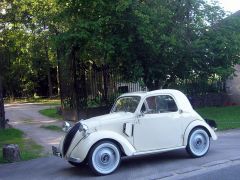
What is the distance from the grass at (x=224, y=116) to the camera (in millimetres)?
16234

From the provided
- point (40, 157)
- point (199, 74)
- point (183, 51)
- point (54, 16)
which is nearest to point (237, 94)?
point (199, 74)

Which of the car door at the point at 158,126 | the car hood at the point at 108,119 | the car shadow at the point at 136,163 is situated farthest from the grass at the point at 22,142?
the car door at the point at 158,126

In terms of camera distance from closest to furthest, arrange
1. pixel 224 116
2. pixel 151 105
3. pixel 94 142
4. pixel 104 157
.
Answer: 1. pixel 94 142
2. pixel 104 157
3. pixel 151 105
4. pixel 224 116

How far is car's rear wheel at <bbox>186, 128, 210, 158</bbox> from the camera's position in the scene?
1031 cm

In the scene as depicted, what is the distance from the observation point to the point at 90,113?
20.2m

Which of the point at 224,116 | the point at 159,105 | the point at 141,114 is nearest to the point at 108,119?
the point at 141,114

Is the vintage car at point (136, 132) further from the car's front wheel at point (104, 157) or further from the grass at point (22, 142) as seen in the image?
the grass at point (22, 142)

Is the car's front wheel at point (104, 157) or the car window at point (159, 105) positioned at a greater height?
the car window at point (159, 105)

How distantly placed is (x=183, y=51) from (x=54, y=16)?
216 inches

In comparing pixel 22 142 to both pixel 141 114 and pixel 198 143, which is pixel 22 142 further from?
pixel 198 143

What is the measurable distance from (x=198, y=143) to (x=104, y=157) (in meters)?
2.40

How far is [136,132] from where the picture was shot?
9727 mm

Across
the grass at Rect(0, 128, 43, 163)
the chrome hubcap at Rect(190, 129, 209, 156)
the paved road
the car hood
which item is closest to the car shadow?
the paved road

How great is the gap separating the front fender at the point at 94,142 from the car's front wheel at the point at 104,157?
113 millimetres
